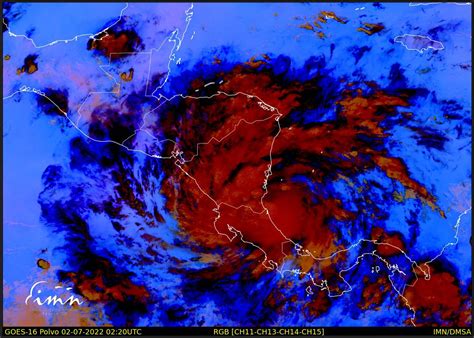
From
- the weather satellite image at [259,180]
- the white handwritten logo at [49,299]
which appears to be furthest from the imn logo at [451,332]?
the white handwritten logo at [49,299]

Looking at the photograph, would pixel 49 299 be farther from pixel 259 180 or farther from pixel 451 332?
pixel 451 332

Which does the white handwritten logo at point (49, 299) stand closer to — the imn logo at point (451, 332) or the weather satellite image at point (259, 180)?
the weather satellite image at point (259, 180)

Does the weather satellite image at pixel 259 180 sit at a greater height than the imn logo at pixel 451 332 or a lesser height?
greater

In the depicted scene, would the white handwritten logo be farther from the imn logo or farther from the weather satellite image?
the imn logo

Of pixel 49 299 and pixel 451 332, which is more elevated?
pixel 49 299

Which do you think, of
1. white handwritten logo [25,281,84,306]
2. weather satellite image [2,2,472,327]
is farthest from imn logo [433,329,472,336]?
white handwritten logo [25,281,84,306]

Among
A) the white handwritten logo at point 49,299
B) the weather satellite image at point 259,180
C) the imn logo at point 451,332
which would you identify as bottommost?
the imn logo at point 451,332

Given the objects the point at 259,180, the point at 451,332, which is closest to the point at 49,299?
the point at 259,180

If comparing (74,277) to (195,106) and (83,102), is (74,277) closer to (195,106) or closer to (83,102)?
(83,102)
